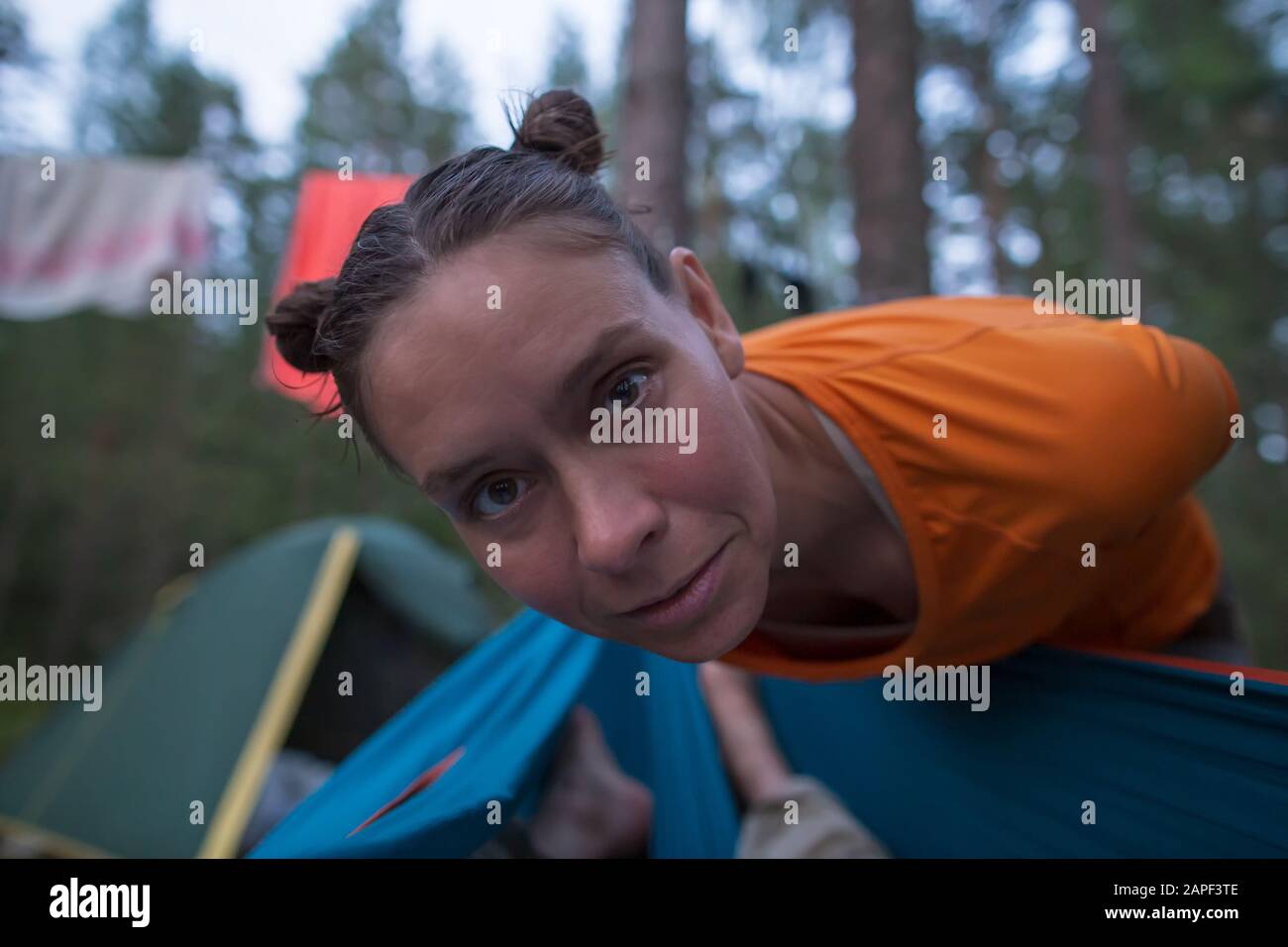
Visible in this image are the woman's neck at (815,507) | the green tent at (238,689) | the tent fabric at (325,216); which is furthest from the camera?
the tent fabric at (325,216)

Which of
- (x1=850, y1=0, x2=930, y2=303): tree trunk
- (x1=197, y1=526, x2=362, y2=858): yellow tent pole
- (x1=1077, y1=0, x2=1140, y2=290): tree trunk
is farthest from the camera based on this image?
(x1=1077, y1=0, x2=1140, y2=290): tree trunk

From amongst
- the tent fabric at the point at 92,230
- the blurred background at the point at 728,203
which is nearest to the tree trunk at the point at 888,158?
the blurred background at the point at 728,203

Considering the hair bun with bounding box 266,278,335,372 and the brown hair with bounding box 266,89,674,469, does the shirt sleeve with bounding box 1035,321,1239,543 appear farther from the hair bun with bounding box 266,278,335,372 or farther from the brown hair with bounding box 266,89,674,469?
the hair bun with bounding box 266,278,335,372

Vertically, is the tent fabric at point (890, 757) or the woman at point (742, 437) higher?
the woman at point (742, 437)

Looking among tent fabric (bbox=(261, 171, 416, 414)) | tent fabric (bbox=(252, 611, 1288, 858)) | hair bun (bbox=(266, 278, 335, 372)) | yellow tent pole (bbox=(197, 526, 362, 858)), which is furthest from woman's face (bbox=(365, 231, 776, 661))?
tent fabric (bbox=(261, 171, 416, 414))

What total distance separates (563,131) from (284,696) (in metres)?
2.93

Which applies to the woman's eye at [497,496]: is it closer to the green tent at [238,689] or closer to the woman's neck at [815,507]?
the woman's neck at [815,507]

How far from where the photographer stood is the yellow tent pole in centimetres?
281

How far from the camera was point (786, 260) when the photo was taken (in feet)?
9.75

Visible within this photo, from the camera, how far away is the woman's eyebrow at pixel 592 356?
68 cm

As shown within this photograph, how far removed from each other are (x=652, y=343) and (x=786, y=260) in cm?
238

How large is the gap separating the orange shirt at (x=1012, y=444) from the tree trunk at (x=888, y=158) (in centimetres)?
152

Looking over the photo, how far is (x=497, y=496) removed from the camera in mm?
765

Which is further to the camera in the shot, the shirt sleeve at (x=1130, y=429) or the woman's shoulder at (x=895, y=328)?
the woman's shoulder at (x=895, y=328)
